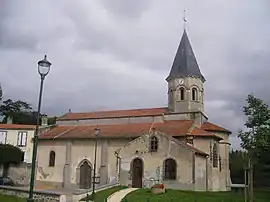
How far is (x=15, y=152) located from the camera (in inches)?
1784

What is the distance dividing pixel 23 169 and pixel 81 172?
353 inches

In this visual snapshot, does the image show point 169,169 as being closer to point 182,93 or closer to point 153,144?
point 153,144

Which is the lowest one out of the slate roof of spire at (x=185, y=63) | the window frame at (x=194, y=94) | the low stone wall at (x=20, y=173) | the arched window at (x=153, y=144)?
the low stone wall at (x=20, y=173)

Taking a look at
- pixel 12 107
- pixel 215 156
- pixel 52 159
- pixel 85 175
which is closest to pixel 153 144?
pixel 215 156

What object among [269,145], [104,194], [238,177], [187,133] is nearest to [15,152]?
[104,194]

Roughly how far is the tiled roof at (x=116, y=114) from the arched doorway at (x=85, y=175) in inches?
326

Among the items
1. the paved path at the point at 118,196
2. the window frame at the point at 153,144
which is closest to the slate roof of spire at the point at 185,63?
the window frame at the point at 153,144

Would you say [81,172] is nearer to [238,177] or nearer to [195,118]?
[195,118]

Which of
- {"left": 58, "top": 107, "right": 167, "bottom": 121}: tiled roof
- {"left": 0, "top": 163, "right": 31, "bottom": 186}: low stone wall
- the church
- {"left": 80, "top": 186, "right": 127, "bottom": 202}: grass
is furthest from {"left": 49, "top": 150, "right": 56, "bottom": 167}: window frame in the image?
{"left": 80, "top": 186, "right": 127, "bottom": 202}: grass

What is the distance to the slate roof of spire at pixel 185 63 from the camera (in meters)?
45.4

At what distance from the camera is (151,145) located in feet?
118

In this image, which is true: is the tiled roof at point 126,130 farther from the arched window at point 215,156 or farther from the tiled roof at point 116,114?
the tiled roof at point 116,114

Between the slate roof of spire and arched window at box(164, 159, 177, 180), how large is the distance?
13812 millimetres

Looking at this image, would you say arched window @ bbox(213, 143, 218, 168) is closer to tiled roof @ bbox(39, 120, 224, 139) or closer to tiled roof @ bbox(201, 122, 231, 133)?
tiled roof @ bbox(39, 120, 224, 139)
